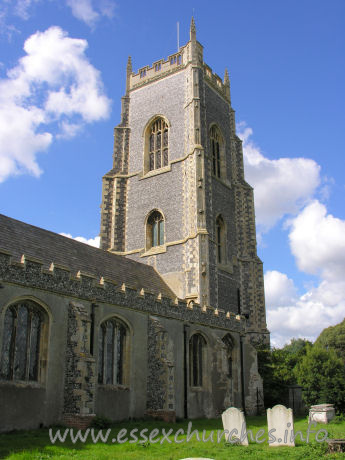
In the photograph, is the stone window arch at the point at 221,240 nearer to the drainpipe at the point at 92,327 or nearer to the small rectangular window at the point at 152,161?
the small rectangular window at the point at 152,161

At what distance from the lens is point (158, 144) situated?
30906mm

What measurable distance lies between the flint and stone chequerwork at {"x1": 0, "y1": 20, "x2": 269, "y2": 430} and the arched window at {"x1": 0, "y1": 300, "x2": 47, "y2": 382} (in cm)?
3

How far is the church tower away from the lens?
26.2 metres

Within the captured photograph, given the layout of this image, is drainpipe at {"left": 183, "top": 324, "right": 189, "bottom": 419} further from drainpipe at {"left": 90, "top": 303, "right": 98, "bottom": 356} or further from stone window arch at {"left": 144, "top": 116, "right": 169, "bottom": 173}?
stone window arch at {"left": 144, "top": 116, "right": 169, "bottom": 173}

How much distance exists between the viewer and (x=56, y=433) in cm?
1220

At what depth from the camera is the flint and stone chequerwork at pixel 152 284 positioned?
45.5 ft

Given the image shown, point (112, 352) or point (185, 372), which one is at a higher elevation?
point (112, 352)

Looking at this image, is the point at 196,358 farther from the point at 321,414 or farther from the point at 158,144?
the point at 158,144

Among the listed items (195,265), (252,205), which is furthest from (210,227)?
(252,205)

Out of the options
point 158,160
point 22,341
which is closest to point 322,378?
point 22,341

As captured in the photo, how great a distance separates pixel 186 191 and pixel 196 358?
10.6 metres

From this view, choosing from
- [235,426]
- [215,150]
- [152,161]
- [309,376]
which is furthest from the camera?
[215,150]

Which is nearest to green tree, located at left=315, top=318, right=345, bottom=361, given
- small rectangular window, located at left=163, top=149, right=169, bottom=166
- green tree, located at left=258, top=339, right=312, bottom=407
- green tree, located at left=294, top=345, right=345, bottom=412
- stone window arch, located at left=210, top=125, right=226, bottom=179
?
green tree, located at left=258, top=339, right=312, bottom=407

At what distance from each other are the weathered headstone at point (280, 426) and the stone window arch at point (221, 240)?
16.2 meters
